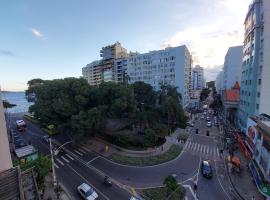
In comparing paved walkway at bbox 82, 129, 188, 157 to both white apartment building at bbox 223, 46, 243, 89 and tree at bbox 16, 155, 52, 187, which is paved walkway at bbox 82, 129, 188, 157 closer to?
tree at bbox 16, 155, 52, 187

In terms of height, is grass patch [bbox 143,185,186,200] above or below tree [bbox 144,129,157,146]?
below

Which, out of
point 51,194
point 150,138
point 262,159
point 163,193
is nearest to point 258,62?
point 262,159

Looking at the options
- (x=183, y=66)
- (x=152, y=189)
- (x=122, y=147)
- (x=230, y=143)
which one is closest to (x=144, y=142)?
(x=122, y=147)

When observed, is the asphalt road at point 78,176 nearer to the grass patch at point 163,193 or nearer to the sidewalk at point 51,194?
the sidewalk at point 51,194

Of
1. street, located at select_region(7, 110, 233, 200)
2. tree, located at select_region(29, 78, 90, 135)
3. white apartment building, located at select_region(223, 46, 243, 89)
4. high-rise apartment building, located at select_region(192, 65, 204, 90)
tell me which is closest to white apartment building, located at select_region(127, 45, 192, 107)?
white apartment building, located at select_region(223, 46, 243, 89)

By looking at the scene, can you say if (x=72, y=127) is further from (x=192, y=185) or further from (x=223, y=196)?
(x=223, y=196)

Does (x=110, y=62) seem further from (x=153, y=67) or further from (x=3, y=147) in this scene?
(x=3, y=147)
